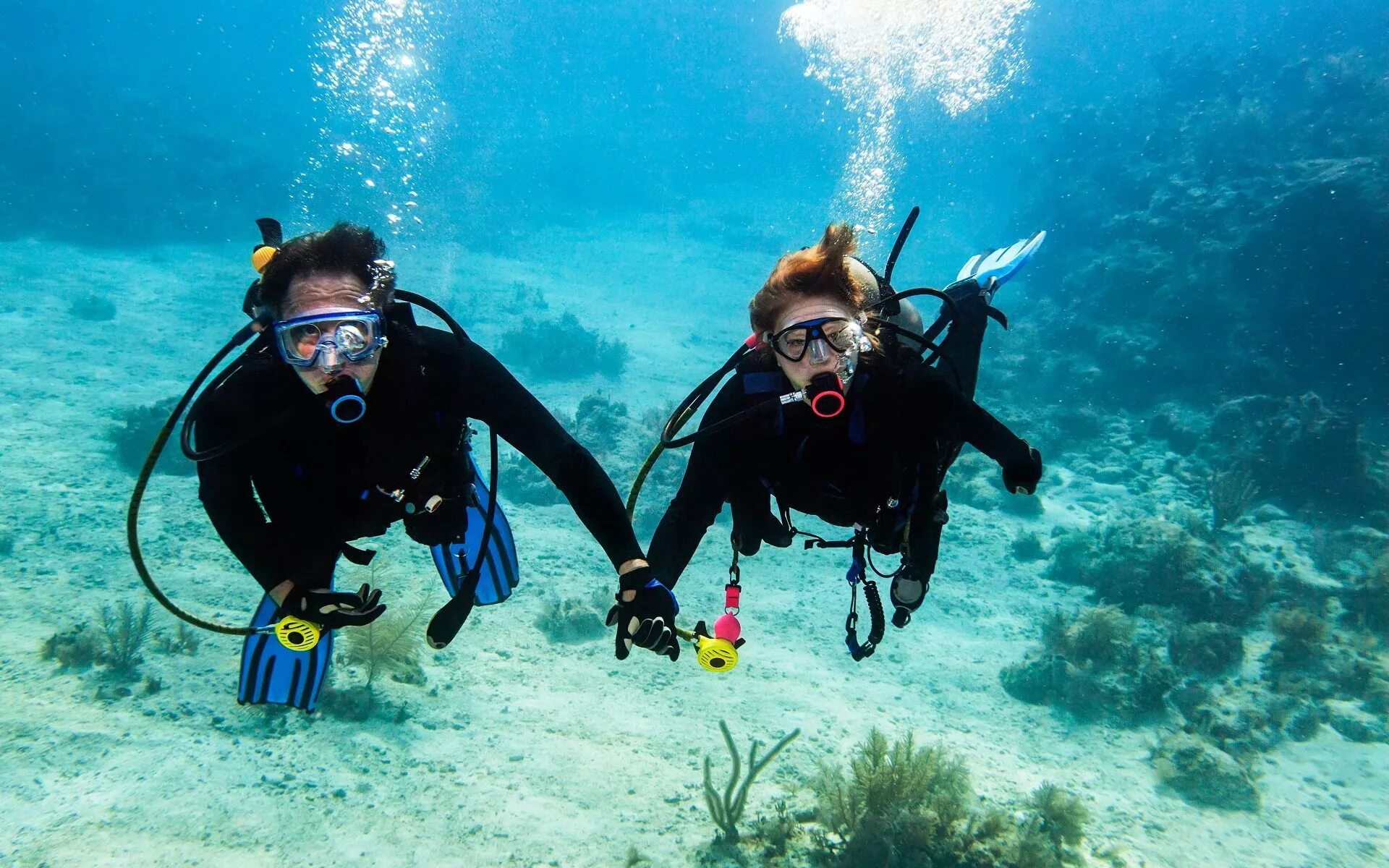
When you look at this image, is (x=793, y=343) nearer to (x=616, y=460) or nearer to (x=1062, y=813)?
(x=1062, y=813)

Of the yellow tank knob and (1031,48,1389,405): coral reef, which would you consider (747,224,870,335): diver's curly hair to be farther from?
(1031,48,1389,405): coral reef

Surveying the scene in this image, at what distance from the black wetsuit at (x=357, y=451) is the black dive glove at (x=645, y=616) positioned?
Result: 15cm

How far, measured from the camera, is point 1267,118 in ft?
75.0

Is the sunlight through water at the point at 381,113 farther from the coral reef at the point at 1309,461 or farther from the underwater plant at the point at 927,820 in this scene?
the underwater plant at the point at 927,820

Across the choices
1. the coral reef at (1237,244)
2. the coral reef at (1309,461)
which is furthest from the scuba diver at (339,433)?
the coral reef at (1237,244)

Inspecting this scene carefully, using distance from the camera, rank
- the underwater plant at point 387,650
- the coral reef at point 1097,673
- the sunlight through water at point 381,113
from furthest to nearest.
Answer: the sunlight through water at point 381,113 < the coral reef at point 1097,673 < the underwater plant at point 387,650

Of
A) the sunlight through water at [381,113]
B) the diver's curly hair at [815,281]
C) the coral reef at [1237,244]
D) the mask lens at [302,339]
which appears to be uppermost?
the sunlight through water at [381,113]

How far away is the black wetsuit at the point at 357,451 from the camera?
8.63 ft

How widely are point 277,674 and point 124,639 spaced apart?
3.67m

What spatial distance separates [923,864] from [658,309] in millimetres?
23376

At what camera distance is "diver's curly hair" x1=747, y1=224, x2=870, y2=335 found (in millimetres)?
2953

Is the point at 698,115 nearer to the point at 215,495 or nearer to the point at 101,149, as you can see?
the point at 101,149

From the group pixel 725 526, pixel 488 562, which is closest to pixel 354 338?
pixel 488 562

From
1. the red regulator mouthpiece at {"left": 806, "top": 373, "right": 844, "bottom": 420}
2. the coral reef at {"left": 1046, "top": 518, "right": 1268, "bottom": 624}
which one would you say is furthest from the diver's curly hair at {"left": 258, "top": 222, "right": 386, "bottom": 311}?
the coral reef at {"left": 1046, "top": 518, "right": 1268, "bottom": 624}
